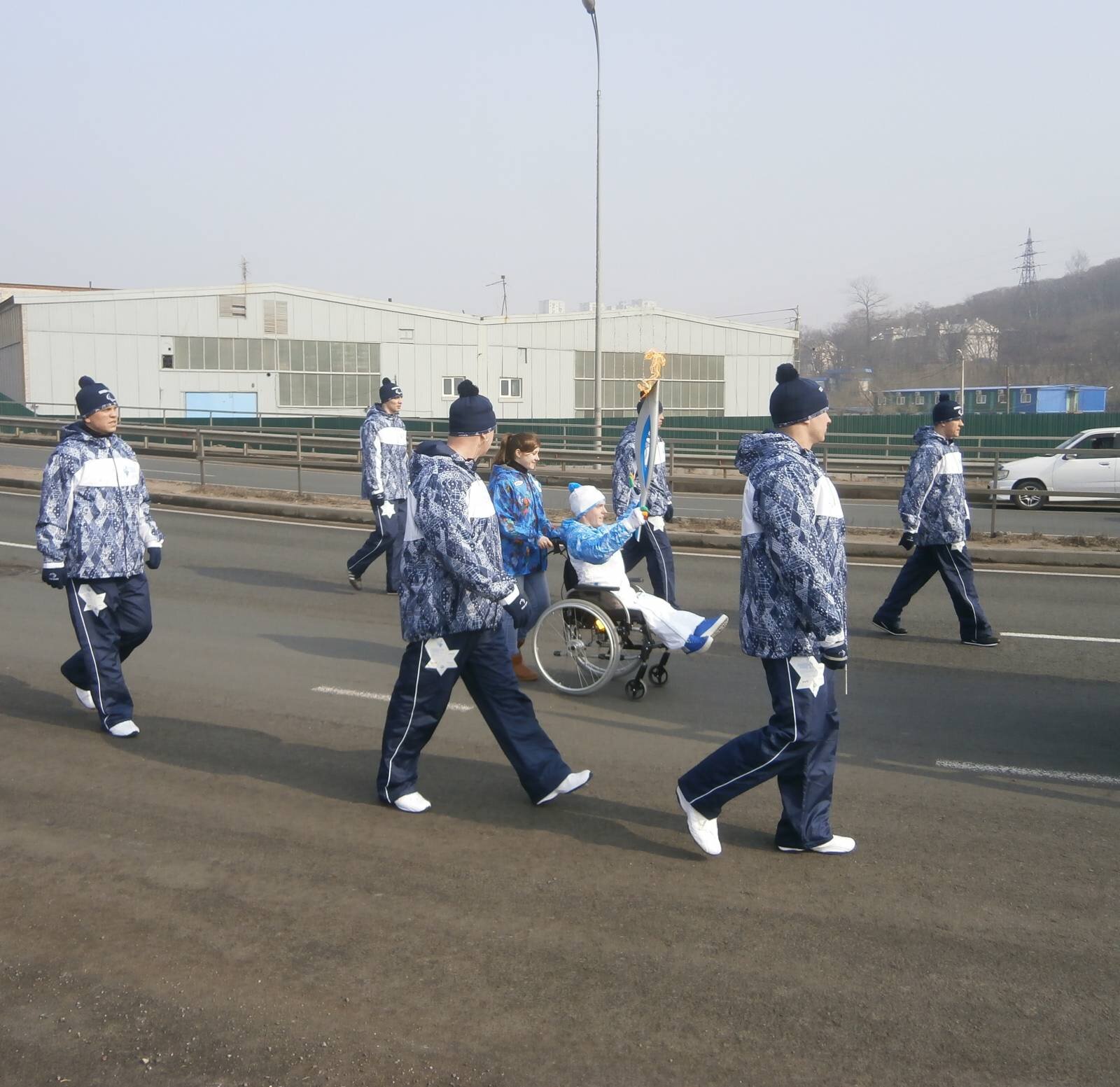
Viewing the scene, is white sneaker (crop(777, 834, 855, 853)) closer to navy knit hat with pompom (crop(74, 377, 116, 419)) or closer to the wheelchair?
the wheelchair

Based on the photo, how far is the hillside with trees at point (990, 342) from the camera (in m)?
106

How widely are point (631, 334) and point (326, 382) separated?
14662mm

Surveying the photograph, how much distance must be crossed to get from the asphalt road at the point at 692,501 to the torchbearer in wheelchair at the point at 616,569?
419 inches

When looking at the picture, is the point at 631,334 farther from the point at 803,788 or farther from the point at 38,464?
the point at 803,788

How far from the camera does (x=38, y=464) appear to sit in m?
27.5

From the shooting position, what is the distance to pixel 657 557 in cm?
871

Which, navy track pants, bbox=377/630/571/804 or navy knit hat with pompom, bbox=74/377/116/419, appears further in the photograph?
navy knit hat with pompom, bbox=74/377/116/419

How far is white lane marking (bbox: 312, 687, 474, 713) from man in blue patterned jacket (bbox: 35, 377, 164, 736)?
1.38 m

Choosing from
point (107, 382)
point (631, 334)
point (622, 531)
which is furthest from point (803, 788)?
point (631, 334)

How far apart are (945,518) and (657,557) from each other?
2421mm

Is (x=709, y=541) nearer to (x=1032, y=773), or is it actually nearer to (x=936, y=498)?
(x=936, y=498)

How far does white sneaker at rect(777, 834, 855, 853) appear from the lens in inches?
188

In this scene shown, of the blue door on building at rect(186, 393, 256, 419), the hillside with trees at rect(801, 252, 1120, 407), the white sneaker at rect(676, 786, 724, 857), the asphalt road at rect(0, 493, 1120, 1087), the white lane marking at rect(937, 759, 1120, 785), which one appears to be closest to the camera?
the asphalt road at rect(0, 493, 1120, 1087)

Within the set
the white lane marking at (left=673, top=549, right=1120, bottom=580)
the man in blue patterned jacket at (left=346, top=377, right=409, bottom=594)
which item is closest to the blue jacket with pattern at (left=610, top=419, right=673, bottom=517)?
the man in blue patterned jacket at (left=346, top=377, right=409, bottom=594)
